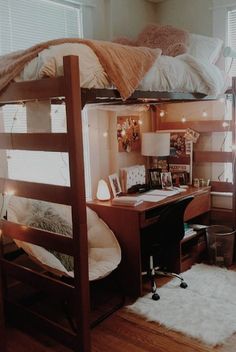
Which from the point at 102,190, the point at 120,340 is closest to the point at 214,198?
the point at 102,190

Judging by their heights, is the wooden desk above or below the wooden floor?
above

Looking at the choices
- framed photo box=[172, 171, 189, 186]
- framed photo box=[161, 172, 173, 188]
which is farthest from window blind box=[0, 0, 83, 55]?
framed photo box=[172, 171, 189, 186]

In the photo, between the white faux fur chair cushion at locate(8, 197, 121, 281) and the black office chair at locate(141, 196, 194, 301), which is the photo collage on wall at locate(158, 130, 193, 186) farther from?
the white faux fur chair cushion at locate(8, 197, 121, 281)

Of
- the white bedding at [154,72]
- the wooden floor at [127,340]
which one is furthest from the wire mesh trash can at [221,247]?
the white bedding at [154,72]

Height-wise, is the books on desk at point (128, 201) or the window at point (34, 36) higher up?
the window at point (34, 36)

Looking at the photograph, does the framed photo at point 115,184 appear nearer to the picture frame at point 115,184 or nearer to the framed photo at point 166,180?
the picture frame at point 115,184

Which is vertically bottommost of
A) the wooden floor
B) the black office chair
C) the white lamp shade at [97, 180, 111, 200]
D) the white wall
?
the wooden floor

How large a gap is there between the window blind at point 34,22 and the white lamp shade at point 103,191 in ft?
4.52

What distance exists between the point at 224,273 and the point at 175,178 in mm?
1139

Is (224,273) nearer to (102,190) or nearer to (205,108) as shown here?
(102,190)

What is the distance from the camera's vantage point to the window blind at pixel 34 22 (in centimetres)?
296

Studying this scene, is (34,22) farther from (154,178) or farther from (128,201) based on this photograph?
(154,178)

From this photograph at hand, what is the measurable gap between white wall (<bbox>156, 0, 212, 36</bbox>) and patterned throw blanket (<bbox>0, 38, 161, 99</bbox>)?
192 centimetres

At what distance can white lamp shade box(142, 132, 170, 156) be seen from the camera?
3859 millimetres
